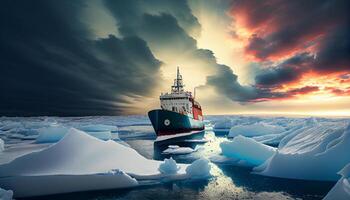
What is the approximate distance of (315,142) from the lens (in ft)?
32.7

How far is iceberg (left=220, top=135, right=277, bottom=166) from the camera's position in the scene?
41.4ft

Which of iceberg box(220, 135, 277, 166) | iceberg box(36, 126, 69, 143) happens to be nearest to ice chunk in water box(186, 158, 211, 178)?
iceberg box(220, 135, 277, 166)

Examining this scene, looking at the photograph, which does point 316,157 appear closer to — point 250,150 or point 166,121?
point 250,150

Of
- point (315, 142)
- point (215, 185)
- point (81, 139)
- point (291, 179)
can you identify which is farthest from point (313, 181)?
point (81, 139)

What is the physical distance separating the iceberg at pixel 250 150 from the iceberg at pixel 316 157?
1502 mm

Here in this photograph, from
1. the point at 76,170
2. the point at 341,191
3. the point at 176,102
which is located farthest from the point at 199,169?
the point at 176,102

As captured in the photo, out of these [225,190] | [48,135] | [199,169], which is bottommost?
[225,190]

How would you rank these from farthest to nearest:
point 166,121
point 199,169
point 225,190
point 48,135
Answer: point 166,121
point 48,135
point 199,169
point 225,190

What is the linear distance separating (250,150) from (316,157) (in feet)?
14.2

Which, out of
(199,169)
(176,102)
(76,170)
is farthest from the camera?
(176,102)

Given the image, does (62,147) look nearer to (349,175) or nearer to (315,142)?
(349,175)

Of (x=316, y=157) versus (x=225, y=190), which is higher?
(x=316, y=157)

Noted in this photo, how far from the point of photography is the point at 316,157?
902 cm

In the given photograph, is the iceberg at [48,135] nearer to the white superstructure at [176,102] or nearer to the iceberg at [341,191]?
the white superstructure at [176,102]
